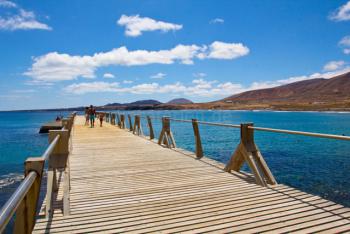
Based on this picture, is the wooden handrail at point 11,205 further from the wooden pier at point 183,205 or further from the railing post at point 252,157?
the railing post at point 252,157

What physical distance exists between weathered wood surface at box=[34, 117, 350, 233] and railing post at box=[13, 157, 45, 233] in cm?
116

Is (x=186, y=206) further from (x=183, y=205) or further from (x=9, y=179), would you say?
(x=9, y=179)

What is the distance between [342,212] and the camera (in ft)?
12.9

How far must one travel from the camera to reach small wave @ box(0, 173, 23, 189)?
12.2m

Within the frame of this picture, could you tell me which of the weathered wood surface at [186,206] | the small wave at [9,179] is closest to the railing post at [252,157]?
the weathered wood surface at [186,206]

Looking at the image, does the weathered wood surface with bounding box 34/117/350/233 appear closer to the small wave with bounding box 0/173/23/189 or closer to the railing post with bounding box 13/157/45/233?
the railing post with bounding box 13/157/45/233

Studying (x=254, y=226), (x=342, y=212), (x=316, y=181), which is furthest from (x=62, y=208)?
(x=316, y=181)

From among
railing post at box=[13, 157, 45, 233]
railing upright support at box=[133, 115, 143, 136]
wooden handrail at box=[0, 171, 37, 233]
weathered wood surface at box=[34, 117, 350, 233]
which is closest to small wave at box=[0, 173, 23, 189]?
railing upright support at box=[133, 115, 143, 136]

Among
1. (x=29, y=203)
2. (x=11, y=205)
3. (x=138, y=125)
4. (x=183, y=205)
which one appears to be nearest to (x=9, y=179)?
(x=138, y=125)

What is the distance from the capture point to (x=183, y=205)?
439cm

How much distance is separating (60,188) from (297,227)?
407 cm

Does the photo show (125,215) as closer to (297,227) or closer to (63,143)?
(63,143)

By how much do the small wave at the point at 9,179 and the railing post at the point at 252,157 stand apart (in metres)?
10.0

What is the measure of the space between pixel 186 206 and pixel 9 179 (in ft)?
38.3
